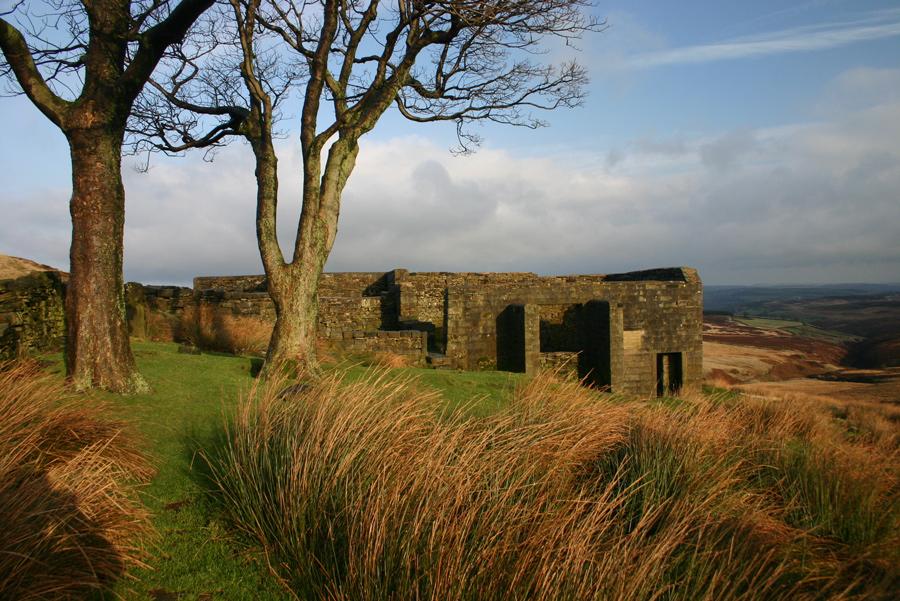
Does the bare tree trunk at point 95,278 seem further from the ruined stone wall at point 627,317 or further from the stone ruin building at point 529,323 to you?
the ruined stone wall at point 627,317

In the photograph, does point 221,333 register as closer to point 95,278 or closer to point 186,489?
point 95,278

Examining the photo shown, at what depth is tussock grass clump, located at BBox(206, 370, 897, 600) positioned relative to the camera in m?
→ 2.93

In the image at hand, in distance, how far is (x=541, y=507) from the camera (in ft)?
12.5

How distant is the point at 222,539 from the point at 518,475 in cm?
209

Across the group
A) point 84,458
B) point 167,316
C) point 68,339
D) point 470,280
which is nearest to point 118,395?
point 68,339

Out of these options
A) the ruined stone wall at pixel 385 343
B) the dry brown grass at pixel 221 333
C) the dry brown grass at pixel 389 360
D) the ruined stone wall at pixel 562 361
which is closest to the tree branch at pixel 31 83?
the dry brown grass at pixel 221 333

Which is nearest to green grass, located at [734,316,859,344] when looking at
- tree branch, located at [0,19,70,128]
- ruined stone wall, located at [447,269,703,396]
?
ruined stone wall, located at [447,269,703,396]

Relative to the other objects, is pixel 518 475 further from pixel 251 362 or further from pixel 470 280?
pixel 470 280

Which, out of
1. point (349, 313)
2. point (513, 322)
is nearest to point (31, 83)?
point (349, 313)

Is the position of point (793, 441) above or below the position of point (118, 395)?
below

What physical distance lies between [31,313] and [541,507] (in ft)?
27.8

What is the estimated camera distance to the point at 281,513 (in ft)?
12.2

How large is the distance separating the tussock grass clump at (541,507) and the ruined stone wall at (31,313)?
5092mm

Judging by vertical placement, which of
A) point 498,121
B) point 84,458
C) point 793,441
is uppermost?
point 498,121
